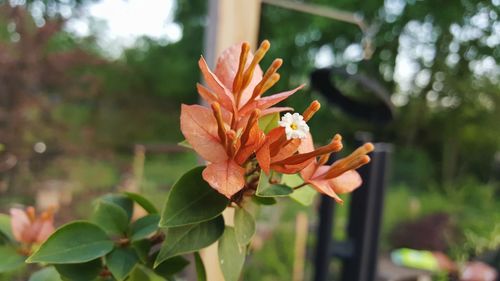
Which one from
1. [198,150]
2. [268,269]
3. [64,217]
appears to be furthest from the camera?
[268,269]

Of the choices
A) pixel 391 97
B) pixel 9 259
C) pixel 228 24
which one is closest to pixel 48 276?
pixel 9 259

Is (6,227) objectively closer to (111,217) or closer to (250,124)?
(111,217)

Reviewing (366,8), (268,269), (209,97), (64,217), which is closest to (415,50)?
(366,8)

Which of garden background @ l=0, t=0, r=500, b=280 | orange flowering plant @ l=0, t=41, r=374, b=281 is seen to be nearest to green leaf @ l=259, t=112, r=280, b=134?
orange flowering plant @ l=0, t=41, r=374, b=281

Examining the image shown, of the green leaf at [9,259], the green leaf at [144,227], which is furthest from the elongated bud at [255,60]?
the green leaf at [9,259]

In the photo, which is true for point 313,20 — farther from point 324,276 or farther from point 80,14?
point 324,276
